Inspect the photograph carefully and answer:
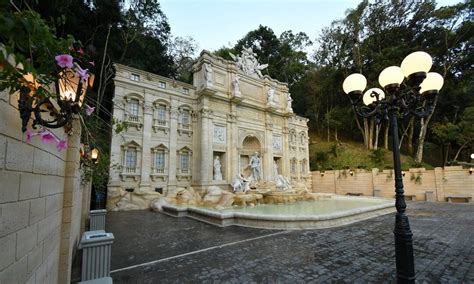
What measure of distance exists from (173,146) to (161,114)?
91.9 inches

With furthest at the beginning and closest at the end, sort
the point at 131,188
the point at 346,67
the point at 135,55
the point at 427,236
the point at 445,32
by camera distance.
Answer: the point at 346,67, the point at 445,32, the point at 135,55, the point at 131,188, the point at 427,236

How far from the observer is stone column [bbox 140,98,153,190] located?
13.8 m

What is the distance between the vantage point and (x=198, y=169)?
15867 mm

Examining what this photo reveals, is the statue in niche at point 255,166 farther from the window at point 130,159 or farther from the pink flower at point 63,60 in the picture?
the pink flower at point 63,60

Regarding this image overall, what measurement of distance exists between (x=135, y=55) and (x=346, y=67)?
942 inches

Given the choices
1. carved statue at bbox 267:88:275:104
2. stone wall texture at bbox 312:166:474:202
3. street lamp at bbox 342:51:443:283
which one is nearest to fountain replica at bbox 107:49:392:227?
carved statue at bbox 267:88:275:104

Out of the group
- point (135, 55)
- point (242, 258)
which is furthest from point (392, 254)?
point (135, 55)

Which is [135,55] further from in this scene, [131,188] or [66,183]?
[66,183]

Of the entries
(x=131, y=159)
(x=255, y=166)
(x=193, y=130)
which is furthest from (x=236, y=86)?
(x=131, y=159)

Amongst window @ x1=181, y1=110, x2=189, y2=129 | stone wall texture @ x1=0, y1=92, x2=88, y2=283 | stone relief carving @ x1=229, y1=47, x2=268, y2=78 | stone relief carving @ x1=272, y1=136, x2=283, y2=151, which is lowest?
stone wall texture @ x1=0, y1=92, x2=88, y2=283

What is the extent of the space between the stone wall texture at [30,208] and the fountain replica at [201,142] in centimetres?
666

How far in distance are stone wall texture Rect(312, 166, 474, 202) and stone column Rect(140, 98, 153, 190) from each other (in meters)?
16.8

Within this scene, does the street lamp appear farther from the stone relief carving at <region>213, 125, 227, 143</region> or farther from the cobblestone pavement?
the stone relief carving at <region>213, 125, 227, 143</region>

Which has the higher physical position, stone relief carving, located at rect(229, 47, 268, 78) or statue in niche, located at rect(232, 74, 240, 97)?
stone relief carving, located at rect(229, 47, 268, 78)
